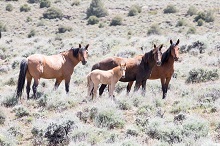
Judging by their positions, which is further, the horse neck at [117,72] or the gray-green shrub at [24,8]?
the gray-green shrub at [24,8]

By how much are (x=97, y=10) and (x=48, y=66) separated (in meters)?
38.3

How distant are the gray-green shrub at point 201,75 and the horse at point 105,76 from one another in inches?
178

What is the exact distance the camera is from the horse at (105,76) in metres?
11.9

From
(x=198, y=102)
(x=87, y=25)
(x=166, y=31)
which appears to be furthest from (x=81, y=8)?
(x=198, y=102)

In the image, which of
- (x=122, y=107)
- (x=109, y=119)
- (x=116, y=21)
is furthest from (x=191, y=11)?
(x=109, y=119)

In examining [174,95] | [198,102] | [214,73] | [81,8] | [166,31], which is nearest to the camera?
[198,102]

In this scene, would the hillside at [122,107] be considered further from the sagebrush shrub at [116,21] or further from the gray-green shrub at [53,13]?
the gray-green shrub at [53,13]

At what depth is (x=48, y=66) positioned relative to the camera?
1341 centimetres

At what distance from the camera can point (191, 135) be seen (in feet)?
27.0

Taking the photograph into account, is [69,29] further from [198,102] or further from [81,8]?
[198,102]

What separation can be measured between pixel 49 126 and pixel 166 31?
115 feet

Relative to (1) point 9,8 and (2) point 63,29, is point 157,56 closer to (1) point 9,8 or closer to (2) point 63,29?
(2) point 63,29

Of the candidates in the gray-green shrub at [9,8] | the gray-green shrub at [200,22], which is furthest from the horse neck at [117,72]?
the gray-green shrub at [9,8]

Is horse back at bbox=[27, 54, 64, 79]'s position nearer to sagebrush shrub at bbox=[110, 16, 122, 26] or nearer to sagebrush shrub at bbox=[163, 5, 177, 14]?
sagebrush shrub at bbox=[110, 16, 122, 26]
